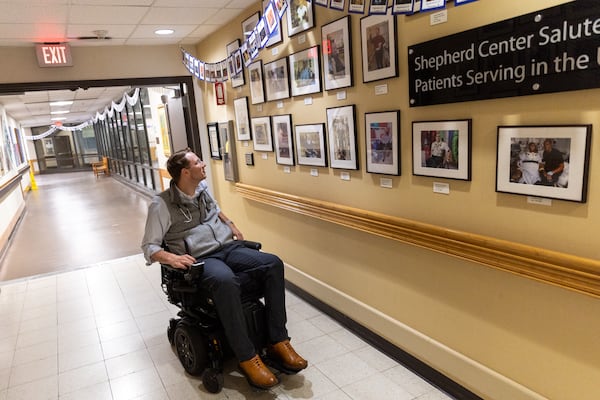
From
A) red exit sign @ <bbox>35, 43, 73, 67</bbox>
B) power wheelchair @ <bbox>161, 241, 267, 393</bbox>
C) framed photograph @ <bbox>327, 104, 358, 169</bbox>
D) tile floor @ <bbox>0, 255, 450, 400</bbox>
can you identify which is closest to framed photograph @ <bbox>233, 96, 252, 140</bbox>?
framed photograph @ <bbox>327, 104, 358, 169</bbox>

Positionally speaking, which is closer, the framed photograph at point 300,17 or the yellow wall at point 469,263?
the yellow wall at point 469,263

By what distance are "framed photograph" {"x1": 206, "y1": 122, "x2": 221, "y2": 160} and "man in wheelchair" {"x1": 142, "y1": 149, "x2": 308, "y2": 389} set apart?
2.23m

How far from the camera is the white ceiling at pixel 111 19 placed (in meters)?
3.26

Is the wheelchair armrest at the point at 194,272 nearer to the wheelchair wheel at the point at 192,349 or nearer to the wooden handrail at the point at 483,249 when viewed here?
the wheelchair wheel at the point at 192,349

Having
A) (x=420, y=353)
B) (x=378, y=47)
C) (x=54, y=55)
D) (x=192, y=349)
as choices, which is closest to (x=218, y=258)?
(x=192, y=349)

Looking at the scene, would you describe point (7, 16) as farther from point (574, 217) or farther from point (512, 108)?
point (574, 217)

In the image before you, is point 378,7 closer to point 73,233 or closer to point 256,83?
point 256,83

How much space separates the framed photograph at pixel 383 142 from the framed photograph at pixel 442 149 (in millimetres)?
138

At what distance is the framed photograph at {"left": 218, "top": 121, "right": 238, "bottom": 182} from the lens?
4.57 metres

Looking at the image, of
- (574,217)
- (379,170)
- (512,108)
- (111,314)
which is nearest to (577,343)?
(574,217)

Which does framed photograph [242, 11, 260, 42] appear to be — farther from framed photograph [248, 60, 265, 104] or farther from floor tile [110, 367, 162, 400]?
floor tile [110, 367, 162, 400]

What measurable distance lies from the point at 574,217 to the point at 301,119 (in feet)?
6.89

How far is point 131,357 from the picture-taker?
2.91 meters

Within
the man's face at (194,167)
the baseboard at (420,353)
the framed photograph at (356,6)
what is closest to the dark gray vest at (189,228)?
the man's face at (194,167)
